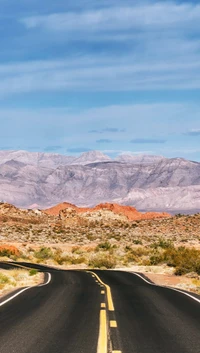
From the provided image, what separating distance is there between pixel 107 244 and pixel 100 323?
5279 cm

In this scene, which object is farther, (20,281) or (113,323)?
(20,281)

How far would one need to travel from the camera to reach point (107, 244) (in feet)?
213

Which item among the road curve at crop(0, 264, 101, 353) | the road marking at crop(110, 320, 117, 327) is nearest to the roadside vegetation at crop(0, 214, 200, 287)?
the road curve at crop(0, 264, 101, 353)

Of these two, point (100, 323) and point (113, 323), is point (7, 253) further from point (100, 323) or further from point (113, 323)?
point (113, 323)

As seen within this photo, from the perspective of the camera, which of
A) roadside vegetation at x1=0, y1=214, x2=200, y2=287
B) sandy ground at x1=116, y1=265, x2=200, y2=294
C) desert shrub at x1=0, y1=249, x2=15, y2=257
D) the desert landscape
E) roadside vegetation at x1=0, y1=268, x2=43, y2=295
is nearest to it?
roadside vegetation at x1=0, y1=268, x2=43, y2=295

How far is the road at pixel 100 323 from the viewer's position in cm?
995

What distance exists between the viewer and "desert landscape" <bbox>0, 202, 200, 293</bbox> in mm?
37969

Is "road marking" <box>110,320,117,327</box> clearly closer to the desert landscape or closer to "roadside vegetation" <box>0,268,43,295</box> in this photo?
"roadside vegetation" <box>0,268,43,295</box>

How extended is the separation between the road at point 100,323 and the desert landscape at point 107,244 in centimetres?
732

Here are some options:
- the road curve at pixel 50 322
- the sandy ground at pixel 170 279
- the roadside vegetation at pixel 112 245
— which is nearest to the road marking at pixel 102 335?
the road curve at pixel 50 322

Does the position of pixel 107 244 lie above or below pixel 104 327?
above

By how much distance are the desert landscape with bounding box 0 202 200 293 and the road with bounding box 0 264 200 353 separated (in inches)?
288

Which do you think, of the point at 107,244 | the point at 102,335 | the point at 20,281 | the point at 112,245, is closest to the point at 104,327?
the point at 102,335

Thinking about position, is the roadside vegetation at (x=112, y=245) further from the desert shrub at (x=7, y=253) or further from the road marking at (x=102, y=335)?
the road marking at (x=102, y=335)
